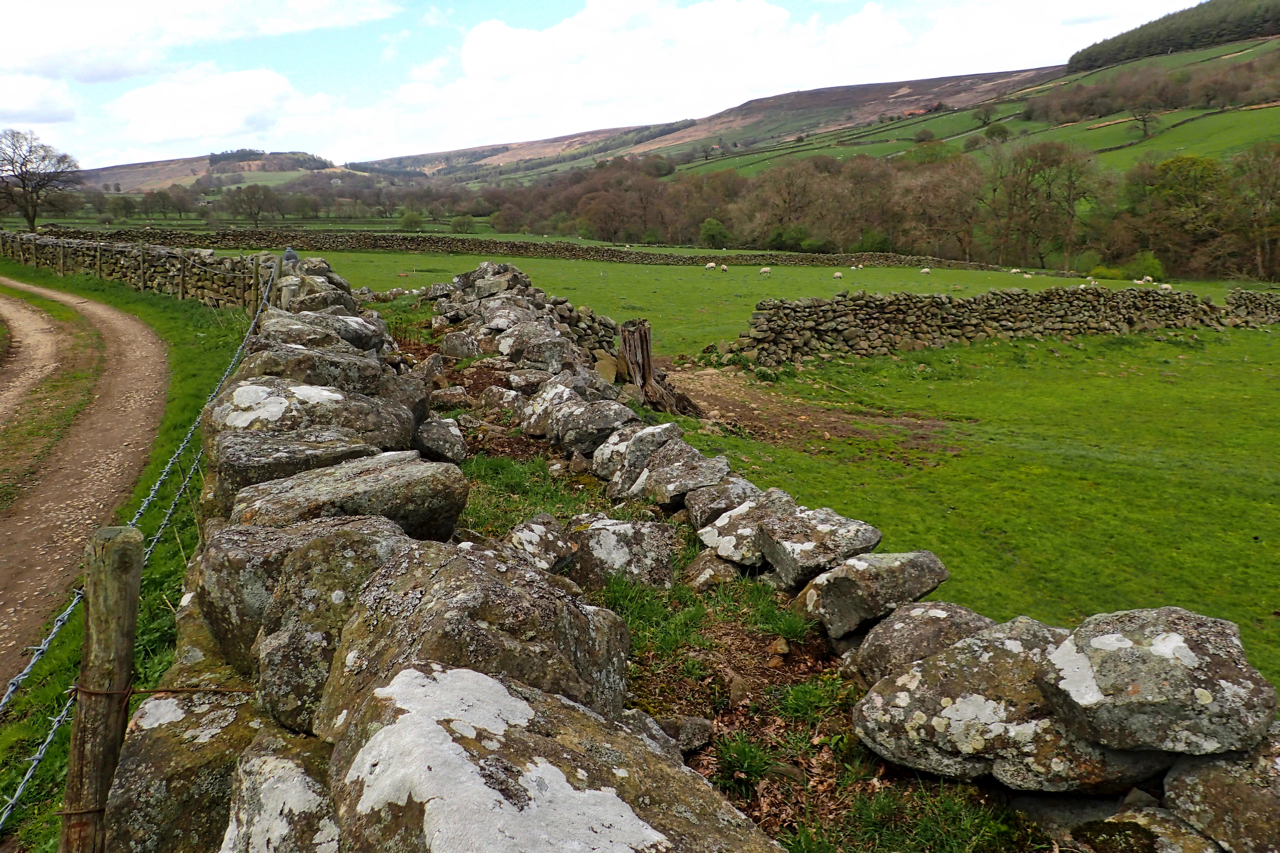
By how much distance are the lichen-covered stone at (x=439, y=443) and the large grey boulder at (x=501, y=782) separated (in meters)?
6.08

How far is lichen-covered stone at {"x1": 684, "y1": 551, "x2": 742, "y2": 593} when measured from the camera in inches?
273

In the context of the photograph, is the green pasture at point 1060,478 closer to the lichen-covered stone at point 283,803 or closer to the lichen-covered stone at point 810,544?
the lichen-covered stone at point 810,544

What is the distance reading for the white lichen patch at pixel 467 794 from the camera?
2174mm

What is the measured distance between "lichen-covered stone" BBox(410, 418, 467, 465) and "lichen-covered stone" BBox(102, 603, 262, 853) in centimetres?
507

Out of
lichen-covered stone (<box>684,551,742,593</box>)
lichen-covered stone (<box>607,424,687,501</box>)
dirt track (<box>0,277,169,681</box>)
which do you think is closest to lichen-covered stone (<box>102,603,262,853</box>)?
lichen-covered stone (<box>684,551,742,593</box>)

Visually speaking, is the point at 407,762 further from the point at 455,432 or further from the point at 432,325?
the point at 432,325

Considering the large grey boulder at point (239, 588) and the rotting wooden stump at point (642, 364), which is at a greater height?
the large grey boulder at point (239, 588)

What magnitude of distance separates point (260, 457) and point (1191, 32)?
22843cm

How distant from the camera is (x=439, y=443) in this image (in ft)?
29.5

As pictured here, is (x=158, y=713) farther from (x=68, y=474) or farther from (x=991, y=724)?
(x=68, y=474)

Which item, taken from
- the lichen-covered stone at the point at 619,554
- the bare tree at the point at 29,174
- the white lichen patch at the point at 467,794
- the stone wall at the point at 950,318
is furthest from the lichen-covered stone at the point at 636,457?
the bare tree at the point at 29,174

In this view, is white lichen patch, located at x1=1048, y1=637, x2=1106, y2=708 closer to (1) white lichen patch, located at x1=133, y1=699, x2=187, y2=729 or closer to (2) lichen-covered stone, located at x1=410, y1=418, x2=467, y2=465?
(1) white lichen patch, located at x1=133, y1=699, x2=187, y2=729

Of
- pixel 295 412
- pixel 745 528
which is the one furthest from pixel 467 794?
pixel 295 412

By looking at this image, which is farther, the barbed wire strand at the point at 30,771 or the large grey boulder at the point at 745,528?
the large grey boulder at the point at 745,528
